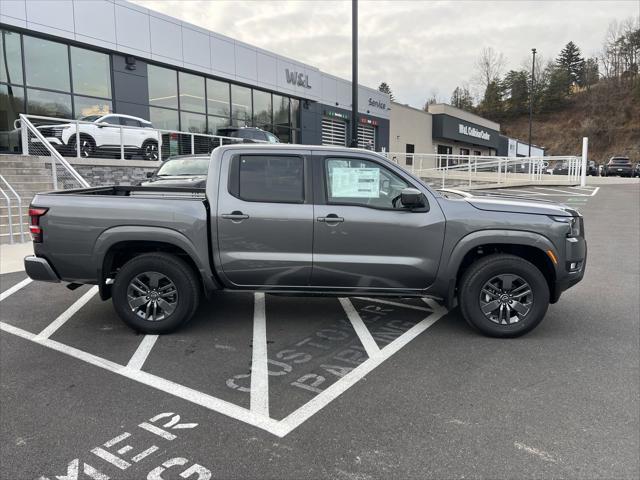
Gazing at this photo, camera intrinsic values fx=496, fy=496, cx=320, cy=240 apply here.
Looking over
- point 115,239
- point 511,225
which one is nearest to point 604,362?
point 511,225

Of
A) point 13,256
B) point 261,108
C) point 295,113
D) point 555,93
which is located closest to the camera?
point 13,256

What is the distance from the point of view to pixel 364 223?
4629mm

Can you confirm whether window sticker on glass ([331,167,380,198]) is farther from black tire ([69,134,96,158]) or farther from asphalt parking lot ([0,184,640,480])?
black tire ([69,134,96,158])

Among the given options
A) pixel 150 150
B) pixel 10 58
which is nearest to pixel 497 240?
pixel 150 150

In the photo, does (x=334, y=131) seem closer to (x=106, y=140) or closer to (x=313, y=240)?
(x=106, y=140)

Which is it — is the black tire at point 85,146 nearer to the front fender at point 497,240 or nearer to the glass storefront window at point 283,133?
the front fender at point 497,240

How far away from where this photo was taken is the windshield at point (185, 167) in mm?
9924

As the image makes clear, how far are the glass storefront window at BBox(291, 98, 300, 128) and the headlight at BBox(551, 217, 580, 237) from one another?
25965 mm

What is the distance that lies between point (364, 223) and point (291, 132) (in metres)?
25.8

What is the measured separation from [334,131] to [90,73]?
18.2 meters

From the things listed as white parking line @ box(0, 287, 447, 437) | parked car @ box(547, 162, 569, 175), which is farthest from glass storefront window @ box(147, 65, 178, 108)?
parked car @ box(547, 162, 569, 175)

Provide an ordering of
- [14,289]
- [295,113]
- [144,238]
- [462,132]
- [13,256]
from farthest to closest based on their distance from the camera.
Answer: [462,132], [295,113], [13,256], [14,289], [144,238]

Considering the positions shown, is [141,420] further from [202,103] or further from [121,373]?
[202,103]

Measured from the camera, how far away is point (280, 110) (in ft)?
93.7
